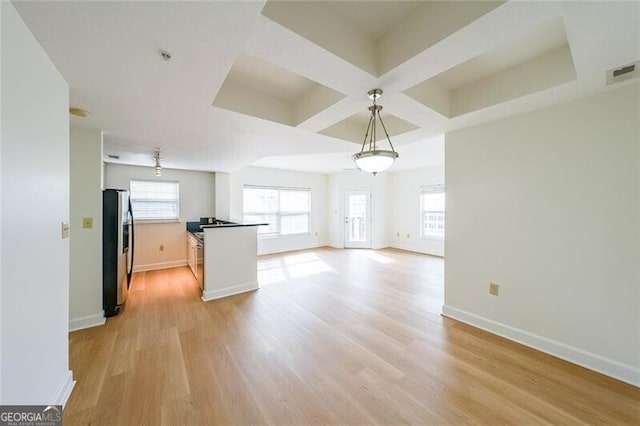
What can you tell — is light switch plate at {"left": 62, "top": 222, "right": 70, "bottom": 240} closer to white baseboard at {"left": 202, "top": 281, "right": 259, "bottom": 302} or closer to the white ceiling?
the white ceiling

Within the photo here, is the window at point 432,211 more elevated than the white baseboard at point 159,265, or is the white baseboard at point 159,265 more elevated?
the window at point 432,211

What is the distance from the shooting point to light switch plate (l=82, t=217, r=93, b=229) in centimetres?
259

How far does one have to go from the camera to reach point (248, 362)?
6.57 feet

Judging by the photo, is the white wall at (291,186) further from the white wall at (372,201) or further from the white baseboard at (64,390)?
the white baseboard at (64,390)

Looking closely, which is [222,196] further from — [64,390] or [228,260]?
[64,390]

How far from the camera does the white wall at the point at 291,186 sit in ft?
19.8

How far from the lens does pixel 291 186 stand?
7031mm

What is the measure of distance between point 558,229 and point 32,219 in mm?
3744

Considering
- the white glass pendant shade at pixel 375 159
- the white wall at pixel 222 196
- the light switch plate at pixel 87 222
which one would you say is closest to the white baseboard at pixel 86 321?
the light switch plate at pixel 87 222

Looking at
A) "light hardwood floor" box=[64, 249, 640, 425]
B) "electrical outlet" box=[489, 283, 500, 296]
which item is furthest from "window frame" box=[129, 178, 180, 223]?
"electrical outlet" box=[489, 283, 500, 296]

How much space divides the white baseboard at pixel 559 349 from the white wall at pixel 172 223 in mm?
5506

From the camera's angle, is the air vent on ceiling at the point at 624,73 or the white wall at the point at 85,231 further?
the white wall at the point at 85,231

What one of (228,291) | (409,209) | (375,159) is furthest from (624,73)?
(409,209)

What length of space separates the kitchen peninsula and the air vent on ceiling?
4.02 meters
